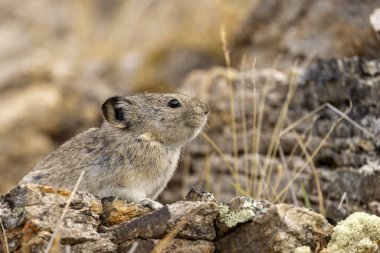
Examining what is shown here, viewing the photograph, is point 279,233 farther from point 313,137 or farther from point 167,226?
point 313,137

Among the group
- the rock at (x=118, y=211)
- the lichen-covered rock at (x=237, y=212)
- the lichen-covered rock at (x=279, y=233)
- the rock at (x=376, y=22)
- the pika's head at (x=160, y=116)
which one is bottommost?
the lichen-covered rock at (x=279, y=233)

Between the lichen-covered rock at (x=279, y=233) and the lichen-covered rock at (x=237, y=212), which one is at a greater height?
the lichen-covered rock at (x=237, y=212)

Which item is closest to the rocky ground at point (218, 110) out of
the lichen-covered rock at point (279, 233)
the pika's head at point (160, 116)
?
the lichen-covered rock at point (279, 233)

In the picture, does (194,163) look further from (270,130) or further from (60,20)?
(60,20)

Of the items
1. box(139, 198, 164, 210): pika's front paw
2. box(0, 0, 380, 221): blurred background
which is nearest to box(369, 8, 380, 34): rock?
box(0, 0, 380, 221): blurred background

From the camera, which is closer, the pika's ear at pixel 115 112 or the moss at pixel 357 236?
the moss at pixel 357 236

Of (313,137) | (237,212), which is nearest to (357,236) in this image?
(237,212)

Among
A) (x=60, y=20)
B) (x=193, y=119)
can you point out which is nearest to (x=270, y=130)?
(x=193, y=119)

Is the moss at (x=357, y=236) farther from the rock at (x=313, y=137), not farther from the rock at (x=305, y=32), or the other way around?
the rock at (x=305, y=32)
